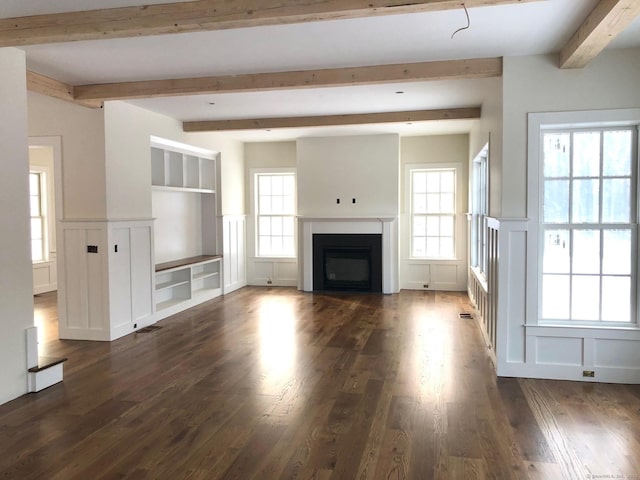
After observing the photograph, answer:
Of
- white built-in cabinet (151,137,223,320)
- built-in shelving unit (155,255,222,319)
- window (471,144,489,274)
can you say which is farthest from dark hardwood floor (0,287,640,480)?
white built-in cabinet (151,137,223,320)

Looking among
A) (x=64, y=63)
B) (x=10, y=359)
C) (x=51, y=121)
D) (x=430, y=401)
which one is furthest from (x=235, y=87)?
(x=430, y=401)

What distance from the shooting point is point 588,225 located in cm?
403

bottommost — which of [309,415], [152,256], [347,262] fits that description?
[309,415]

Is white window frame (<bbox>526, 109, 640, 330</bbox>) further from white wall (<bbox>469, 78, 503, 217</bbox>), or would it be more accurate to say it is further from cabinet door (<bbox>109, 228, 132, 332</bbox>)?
cabinet door (<bbox>109, 228, 132, 332</bbox>)

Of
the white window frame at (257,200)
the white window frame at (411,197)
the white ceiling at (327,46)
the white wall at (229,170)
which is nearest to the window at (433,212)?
the white window frame at (411,197)

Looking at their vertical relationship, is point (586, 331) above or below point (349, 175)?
below

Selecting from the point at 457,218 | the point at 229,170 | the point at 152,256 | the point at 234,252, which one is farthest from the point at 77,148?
the point at 457,218

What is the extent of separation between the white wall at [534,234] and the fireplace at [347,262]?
4.16 m

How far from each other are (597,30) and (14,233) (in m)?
4.27

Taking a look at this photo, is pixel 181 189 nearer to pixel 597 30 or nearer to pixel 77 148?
pixel 77 148

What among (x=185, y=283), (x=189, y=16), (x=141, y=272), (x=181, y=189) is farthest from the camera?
(x=185, y=283)

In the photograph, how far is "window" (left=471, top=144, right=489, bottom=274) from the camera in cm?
586

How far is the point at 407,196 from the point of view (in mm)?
8633

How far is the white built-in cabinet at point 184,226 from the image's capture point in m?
6.95
